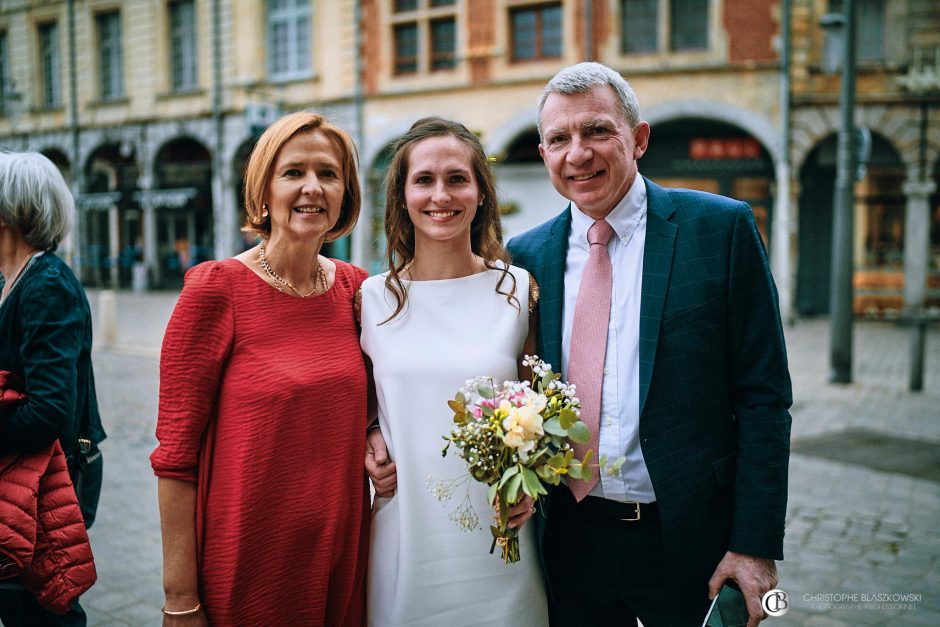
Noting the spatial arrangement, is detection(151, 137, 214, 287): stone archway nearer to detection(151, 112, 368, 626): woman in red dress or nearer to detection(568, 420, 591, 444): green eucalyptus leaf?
detection(151, 112, 368, 626): woman in red dress

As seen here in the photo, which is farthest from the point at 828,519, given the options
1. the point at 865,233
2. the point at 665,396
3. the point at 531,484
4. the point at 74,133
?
the point at 74,133

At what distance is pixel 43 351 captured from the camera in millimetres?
2496

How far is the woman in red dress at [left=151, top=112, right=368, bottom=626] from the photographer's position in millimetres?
2215

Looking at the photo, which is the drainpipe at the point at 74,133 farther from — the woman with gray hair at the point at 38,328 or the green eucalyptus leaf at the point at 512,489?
the green eucalyptus leaf at the point at 512,489

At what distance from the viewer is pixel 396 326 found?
2.48m

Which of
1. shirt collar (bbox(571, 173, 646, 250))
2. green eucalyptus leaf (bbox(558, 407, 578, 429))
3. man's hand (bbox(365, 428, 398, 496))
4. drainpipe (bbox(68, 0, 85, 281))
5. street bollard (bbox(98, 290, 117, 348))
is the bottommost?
street bollard (bbox(98, 290, 117, 348))

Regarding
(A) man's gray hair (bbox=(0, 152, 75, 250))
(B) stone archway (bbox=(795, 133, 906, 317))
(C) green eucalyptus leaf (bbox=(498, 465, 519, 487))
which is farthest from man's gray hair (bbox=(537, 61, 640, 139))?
(B) stone archway (bbox=(795, 133, 906, 317))

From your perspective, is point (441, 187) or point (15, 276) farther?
point (15, 276)

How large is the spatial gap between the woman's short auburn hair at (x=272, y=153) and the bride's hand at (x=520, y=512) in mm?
1211

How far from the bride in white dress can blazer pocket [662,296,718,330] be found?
49cm

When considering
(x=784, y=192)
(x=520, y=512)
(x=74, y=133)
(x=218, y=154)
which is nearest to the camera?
(x=520, y=512)

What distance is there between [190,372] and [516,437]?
38.5 inches

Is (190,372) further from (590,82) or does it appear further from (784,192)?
(784,192)

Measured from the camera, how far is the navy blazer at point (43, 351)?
→ 2.41 meters
